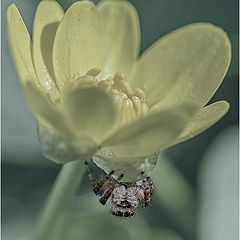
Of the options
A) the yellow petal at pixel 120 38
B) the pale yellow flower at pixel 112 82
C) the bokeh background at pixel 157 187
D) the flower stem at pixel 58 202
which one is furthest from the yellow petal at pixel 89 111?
the bokeh background at pixel 157 187

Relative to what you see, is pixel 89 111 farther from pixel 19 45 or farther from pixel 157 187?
pixel 157 187

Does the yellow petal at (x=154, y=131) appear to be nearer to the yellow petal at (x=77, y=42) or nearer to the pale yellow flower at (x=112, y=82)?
the pale yellow flower at (x=112, y=82)

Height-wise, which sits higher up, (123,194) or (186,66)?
(186,66)

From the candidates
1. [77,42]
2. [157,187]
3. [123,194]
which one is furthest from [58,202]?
[157,187]

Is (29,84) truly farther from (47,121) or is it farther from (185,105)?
(185,105)

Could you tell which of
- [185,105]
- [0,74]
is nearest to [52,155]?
[185,105]
